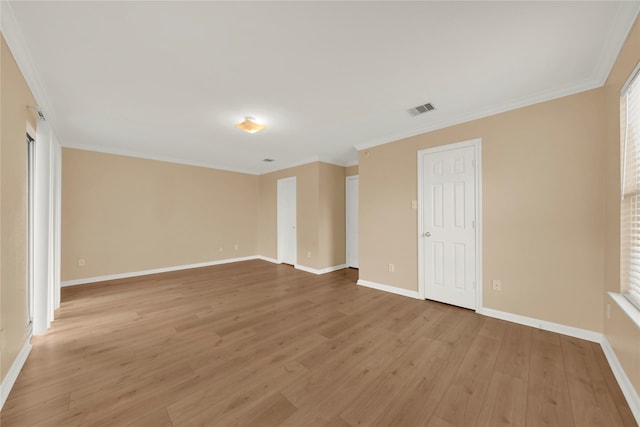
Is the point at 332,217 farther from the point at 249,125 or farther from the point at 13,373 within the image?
the point at 13,373

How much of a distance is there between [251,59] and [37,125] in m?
2.33

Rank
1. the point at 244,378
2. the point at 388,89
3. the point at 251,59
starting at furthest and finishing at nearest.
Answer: the point at 388,89
the point at 251,59
the point at 244,378

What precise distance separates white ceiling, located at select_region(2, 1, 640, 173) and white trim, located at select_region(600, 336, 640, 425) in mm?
Result: 2375

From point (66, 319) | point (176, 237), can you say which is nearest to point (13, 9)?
point (66, 319)

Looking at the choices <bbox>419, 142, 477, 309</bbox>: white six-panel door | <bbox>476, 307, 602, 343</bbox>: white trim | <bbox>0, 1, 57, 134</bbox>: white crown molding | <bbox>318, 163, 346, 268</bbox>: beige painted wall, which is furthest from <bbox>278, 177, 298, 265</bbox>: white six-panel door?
<bbox>0, 1, 57, 134</bbox>: white crown molding

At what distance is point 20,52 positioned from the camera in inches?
68.7

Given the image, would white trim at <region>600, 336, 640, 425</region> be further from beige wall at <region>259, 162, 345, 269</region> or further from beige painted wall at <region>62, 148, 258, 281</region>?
beige painted wall at <region>62, 148, 258, 281</region>

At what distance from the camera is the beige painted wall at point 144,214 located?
4152 mm

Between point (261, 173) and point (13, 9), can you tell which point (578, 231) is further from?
point (261, 173)

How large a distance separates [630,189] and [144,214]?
263 inches

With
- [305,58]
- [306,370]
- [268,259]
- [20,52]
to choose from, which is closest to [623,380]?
[306,370]

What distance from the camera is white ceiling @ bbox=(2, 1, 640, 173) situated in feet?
→ 4.89

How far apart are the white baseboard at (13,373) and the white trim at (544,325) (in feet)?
13.8

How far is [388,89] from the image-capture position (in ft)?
7.77
